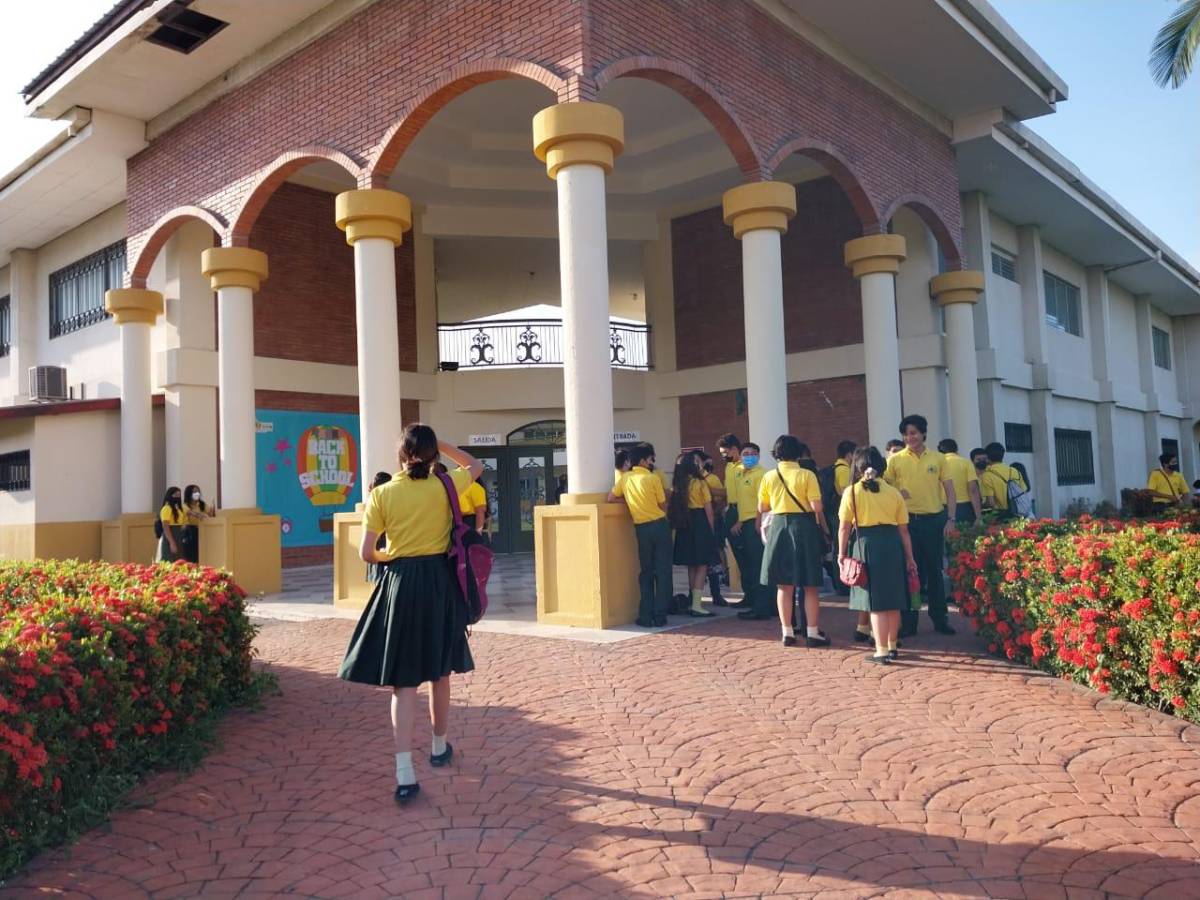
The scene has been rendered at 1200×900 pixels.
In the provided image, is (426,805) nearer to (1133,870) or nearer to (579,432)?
(1133,870)

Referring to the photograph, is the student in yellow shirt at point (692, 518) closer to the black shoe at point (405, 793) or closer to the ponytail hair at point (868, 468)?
the ponytail hair at point (868, 468)

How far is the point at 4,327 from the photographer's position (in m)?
20.6

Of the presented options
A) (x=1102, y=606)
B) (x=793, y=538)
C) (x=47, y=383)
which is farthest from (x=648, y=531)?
(x=47, y=383)

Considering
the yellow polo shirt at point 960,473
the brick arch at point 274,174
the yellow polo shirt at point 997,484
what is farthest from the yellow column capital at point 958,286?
the brick arch at point 274,174

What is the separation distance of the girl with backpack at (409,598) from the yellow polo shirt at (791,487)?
352 centimetres

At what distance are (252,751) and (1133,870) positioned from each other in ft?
13.9

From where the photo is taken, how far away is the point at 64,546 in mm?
14242

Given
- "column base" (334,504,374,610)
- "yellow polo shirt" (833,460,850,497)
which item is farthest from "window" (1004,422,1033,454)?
"column base" (334,504,374,610)

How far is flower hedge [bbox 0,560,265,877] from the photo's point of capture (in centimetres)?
374

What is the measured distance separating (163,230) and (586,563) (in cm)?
930

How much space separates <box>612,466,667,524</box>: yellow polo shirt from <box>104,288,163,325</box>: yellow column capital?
31.5ft

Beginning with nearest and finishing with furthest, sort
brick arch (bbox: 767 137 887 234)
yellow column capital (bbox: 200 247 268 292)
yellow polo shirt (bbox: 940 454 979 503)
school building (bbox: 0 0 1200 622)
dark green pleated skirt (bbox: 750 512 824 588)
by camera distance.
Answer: dark green pleated skirt (bbox: 750 512 824 588)
yellow polo shirt (bbox: 940 454 979 503)
school building (bbox: 0 0 1200 622)
brick arch (bbox: 767 137 887 234)
yellow column capital (bbox: 200 247 268 292)

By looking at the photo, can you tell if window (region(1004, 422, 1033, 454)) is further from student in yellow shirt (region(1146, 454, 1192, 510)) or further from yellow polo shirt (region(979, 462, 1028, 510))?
yellow polo shirt (region(979, 462, 1028, 510))

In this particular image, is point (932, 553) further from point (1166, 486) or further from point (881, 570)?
point (1166, 486)
